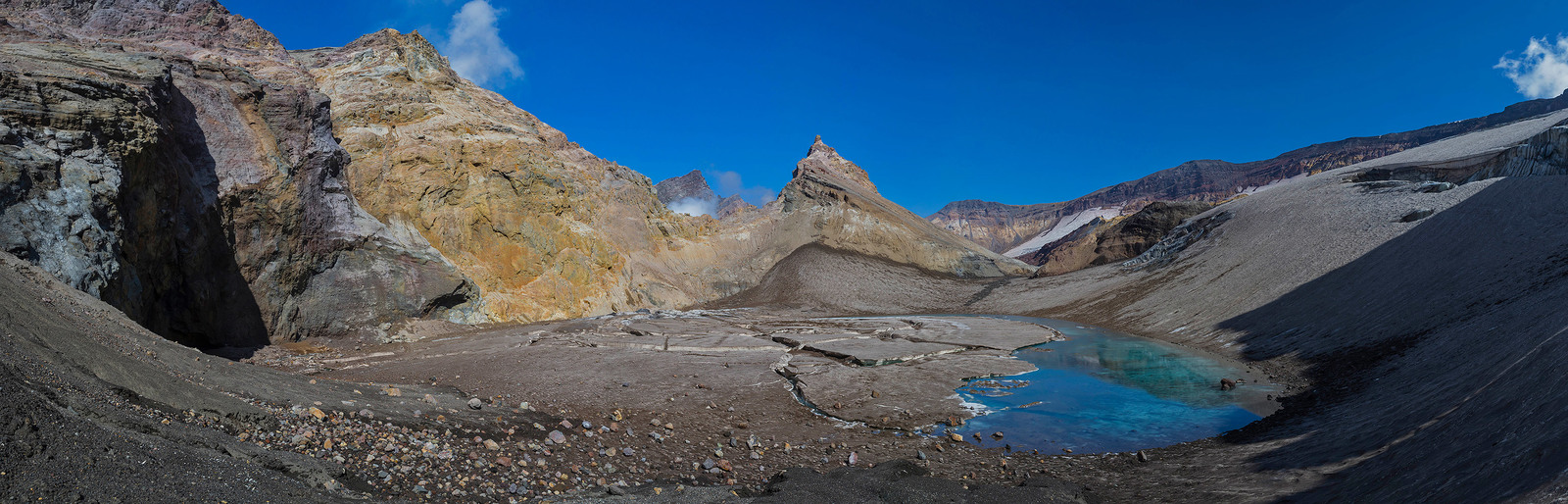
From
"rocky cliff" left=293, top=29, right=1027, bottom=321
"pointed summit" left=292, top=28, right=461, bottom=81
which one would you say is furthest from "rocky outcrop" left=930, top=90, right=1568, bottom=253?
"pointed summit" left=292, top=28, right=461, bottom=81

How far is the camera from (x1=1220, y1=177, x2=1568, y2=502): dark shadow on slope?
5.36 metres

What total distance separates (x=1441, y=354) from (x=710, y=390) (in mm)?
14502

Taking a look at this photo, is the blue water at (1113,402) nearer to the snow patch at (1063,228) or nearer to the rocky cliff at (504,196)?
the rocky cliff at (504,196)

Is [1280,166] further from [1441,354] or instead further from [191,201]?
[191,201]

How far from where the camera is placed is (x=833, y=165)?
270ft

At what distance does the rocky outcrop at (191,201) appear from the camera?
41.1ft

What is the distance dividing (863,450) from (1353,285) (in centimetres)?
2326

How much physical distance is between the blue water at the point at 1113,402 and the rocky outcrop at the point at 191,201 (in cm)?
1810

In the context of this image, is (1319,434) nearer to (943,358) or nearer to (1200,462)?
(1200,462)

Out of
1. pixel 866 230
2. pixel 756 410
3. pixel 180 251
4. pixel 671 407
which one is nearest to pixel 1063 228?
pixel 866 230

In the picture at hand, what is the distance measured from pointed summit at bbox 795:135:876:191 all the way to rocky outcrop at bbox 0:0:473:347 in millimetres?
52986

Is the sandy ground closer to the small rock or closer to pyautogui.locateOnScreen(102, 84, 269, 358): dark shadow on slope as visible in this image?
pyautogui.locateOnScreen(102, 84, 269, 358): dark shadow on slope

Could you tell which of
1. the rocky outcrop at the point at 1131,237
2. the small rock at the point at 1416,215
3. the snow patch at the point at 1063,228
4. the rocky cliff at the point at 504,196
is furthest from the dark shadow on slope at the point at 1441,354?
the snow patch at the point at 1063,228

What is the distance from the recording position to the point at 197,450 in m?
4.90
